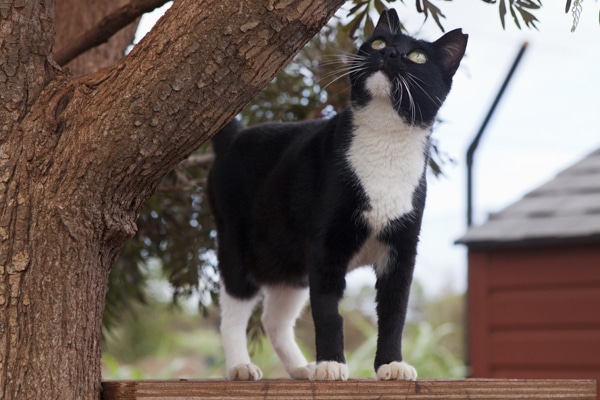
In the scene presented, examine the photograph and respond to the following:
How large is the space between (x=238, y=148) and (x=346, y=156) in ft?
1.25

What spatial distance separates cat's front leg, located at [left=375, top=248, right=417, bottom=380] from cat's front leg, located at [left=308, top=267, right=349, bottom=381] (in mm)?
90

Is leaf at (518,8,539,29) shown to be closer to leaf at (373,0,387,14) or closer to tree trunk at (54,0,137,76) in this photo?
leaf at (373,0,387,14)

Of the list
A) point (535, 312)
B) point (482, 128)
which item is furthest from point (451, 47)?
point (535, 312)

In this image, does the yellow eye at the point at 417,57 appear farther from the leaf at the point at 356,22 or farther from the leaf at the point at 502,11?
A: the leaf at the point at 356,22

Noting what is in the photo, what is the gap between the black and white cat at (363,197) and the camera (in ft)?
4.88

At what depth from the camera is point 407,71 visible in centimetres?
151

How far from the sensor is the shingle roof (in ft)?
12.8

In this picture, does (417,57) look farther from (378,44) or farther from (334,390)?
(334,390)

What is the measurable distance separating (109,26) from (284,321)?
854 mm

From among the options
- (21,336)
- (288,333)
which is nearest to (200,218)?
(288,333)

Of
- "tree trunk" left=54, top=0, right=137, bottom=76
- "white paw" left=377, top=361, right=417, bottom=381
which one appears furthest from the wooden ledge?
"tree trunk" left=54, top=0, right=137, bottom=76

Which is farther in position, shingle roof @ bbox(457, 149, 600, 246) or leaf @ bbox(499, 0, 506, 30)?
shingle roof @ bbox(457, 149, 600, 246)

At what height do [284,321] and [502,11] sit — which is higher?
[502,11]

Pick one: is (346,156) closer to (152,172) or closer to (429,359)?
(152,172)
